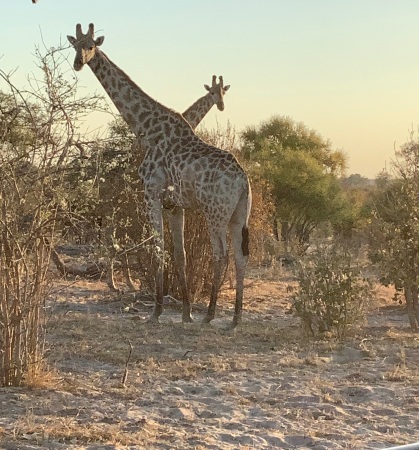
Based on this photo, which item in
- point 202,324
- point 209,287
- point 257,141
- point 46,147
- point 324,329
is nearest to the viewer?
point 46,147

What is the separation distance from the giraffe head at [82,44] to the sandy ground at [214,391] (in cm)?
271

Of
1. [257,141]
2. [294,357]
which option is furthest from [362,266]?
[257,141]

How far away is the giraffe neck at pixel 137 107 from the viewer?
853 cm

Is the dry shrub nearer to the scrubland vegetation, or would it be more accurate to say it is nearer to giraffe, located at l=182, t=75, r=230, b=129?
the scrubland vegetation

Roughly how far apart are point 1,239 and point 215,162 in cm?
343

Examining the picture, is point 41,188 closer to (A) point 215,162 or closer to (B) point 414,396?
Answer: (B) point 414,396

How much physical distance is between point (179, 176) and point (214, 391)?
11.0 ft

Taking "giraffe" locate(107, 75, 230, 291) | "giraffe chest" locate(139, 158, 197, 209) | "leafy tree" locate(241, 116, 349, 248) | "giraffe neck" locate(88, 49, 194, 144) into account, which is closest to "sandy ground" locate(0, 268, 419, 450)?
"giraffe chest" locate(139, 158, 197, 209)

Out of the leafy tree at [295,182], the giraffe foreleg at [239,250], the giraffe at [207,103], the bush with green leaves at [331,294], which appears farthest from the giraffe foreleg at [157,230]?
the leafy tree at [295,182]

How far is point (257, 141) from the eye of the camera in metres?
26.8

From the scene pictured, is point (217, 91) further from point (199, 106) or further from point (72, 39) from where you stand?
point (72, 39)

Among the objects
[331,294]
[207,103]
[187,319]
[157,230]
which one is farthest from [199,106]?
[331,294]

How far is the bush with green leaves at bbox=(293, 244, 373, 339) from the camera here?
714 centimetres

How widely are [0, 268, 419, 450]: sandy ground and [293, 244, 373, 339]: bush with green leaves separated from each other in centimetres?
19
